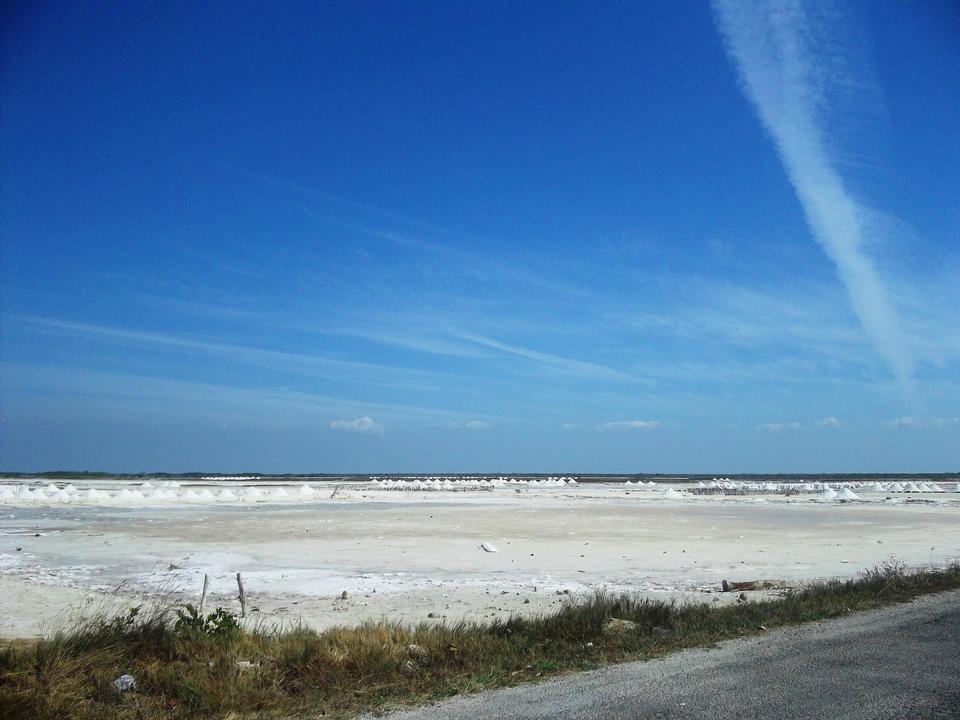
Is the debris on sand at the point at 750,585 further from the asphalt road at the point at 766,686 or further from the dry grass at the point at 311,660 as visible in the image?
the asphalt road at the point at 766,686

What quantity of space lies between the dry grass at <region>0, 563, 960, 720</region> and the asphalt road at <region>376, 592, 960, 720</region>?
1.81ft

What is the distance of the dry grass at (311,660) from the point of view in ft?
22.7

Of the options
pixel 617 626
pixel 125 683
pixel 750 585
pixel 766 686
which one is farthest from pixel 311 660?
pixel 750 585

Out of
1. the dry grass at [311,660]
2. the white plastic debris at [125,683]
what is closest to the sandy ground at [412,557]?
the dry grass at [311,660]

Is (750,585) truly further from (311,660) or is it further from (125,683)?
(125,683)

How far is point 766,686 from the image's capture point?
7203 mm

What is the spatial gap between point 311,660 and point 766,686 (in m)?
4.85

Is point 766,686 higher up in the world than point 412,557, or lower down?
higher up

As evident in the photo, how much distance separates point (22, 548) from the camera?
23.0 m

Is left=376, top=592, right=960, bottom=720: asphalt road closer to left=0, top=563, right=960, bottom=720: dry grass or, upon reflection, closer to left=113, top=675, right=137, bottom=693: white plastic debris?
left=0, top=563, right=960, bottom=720: dry grass

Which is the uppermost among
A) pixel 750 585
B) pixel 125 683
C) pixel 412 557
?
pixel 125 683

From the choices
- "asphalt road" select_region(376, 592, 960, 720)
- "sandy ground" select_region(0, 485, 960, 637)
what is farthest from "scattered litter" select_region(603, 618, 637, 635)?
"sandy ground" select_region(0, 485, 960, 637)

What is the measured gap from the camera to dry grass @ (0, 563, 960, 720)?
6.92 meters

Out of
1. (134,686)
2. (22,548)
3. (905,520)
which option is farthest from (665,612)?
(905,520)
